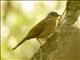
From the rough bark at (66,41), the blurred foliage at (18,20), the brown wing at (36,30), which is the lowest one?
the blurred foliage at (18,20)

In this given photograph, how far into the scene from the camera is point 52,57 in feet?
7.44

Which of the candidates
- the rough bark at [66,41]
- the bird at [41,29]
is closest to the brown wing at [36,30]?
the bird at [41,29]

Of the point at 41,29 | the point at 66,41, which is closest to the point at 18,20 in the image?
the point at 41,29

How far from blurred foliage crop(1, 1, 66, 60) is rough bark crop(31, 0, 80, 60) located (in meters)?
2.20

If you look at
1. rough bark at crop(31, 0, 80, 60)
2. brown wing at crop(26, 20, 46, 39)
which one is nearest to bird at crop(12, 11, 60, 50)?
brown wing at crop(26, 20, 46, 39)

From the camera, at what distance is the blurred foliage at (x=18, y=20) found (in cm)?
474

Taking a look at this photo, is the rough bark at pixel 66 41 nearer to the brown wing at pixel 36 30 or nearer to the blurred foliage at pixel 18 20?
the brown wing at pixel 36 30

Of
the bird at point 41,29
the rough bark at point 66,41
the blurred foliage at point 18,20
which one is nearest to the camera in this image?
the rough bark at point 66,41

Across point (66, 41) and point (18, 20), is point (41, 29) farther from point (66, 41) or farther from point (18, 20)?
point (18, 20)

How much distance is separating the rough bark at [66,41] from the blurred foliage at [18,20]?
220 cm

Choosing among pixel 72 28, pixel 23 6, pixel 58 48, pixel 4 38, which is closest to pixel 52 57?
pixel 58 48

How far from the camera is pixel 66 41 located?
2.30 metres

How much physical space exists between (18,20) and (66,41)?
2949 millimetres

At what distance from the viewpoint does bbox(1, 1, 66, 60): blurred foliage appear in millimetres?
4738
